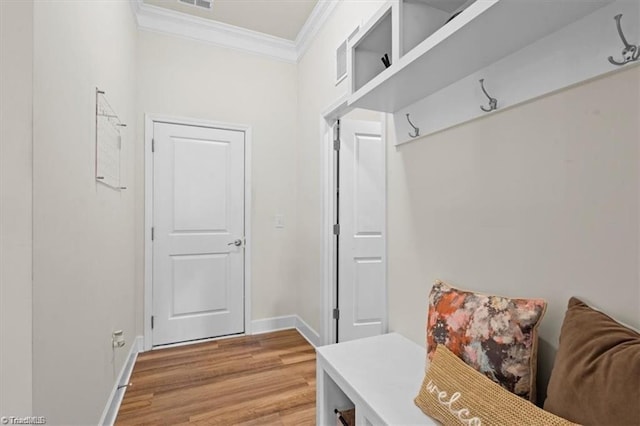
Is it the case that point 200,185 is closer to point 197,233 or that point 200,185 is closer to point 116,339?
point 197,233

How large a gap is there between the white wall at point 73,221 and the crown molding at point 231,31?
79cm

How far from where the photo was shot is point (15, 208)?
0.91 meters

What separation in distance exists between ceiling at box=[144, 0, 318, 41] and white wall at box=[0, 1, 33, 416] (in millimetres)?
2083

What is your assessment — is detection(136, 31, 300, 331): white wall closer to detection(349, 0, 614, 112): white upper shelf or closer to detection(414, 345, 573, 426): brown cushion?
detection(349, 0, 614, 112): white upper shelf

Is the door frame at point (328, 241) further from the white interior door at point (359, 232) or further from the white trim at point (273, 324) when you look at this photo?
the white trim at point (273, 324)

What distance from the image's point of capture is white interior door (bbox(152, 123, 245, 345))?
277 cm

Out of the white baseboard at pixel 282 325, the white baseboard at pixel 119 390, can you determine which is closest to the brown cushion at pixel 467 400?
the white baseboard at pixel 119 390

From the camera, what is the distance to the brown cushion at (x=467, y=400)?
30.7 inches

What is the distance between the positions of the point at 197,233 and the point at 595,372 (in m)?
2.82

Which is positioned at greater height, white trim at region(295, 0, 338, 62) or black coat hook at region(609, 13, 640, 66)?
white trim at region(295, 0, 338, 62)

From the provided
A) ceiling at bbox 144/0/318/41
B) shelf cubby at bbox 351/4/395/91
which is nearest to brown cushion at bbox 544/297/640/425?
shelf cubby at bbox 351/4/395/91

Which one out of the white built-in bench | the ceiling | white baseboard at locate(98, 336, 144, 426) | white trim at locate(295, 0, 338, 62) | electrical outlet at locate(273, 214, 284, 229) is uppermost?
the ceiling

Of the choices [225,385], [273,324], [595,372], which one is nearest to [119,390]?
[225,385]

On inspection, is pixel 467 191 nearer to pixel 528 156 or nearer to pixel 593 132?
pixel 528 156
